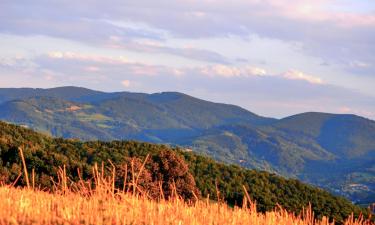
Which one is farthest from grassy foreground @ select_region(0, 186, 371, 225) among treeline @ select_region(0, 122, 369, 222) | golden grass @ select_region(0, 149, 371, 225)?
treeline @ select_region(0, 122, 369, 222)

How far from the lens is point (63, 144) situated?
97.5 meters

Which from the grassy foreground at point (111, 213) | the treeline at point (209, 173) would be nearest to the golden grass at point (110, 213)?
the grassy foreground at point (111, 213)

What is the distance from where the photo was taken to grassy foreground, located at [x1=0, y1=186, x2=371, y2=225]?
734 centimetres

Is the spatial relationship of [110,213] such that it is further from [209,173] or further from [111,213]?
[209,173]

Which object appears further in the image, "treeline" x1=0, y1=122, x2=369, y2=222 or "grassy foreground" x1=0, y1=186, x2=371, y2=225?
"treeline" x1=0, y1=122, x2=369, y2=222

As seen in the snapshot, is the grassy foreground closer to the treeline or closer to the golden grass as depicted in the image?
the golden grass

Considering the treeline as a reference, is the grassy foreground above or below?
above

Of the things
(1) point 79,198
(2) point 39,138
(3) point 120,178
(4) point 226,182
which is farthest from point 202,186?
(1) point 79,198

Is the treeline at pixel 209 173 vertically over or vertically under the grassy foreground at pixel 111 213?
under

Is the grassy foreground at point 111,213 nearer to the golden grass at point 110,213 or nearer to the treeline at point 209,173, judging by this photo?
the golden grass at point 110,213

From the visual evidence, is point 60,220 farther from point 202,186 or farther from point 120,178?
point 202,186

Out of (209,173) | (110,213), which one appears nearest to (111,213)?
(110,213)

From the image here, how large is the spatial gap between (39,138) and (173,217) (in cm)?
9604

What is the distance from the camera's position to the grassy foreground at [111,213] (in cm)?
734
